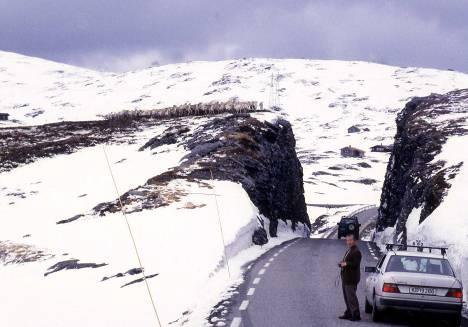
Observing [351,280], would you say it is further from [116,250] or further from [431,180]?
[431,180]

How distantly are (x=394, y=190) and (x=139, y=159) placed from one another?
65.0ft

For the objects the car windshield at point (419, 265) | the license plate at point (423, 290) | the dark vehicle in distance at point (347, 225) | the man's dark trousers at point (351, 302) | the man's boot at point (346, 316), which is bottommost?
the dark vehicle in distance at point (347, 225)

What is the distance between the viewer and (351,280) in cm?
1238

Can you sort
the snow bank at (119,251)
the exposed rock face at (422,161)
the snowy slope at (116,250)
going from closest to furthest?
1. the snow bank at (119,251)
2. the snowy slope at (116,250)
3. the exposed rock face at (422,161)

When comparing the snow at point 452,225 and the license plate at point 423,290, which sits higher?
the license plate at point 423,290

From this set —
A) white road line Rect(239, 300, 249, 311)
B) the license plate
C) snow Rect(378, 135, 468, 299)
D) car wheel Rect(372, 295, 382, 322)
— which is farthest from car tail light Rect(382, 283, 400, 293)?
snow Rect(378, 135, 468, 299)

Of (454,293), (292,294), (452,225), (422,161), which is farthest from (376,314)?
(422,161)

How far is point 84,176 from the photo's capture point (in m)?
45.9

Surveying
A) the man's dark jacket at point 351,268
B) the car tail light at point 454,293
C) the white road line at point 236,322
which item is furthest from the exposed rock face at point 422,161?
the white road line at point 236,322

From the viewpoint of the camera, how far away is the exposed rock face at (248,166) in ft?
118

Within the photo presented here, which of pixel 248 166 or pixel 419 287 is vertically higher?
pixel 419 287

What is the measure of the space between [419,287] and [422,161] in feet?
86.0

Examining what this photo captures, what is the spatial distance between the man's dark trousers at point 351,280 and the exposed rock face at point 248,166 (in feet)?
62.2

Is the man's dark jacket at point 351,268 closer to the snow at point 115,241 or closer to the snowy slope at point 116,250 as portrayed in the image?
the snowy slope at point 116,250
